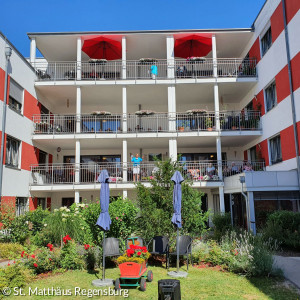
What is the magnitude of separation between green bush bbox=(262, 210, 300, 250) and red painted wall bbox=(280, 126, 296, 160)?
3.83 m

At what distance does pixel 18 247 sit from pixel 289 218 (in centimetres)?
992

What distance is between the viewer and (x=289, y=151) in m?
13.9

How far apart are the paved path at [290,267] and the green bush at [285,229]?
937 mm

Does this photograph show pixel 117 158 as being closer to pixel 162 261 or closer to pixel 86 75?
pixel 86 75

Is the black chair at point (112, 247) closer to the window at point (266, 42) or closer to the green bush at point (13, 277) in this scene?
the green bush at point (13, 277)

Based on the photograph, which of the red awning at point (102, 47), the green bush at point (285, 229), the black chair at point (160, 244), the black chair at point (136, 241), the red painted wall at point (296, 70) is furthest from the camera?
the red awning at point (102, 47)

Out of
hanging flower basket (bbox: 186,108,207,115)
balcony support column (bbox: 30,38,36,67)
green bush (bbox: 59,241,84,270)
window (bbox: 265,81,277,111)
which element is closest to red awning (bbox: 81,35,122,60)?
balcony support column (bbox: 30,38,36,67)

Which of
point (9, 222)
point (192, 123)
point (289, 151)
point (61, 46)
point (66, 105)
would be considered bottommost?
point (9, 222)

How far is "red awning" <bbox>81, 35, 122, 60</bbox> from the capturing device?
18.5 meters

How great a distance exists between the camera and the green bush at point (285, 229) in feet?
33.2

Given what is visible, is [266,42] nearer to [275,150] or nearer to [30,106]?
[275,150]

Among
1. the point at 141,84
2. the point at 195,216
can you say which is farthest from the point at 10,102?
the point at 195,216

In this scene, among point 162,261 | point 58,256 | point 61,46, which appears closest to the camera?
point 58,256

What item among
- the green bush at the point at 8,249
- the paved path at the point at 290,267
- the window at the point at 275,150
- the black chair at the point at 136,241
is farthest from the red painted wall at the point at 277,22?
the green bush at the point at 8,249
